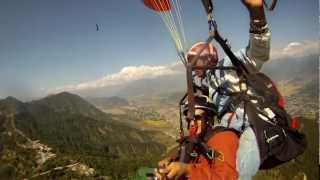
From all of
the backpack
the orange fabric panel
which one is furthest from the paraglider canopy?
the orange fabric panel

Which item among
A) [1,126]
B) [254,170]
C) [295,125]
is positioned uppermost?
[295,125]

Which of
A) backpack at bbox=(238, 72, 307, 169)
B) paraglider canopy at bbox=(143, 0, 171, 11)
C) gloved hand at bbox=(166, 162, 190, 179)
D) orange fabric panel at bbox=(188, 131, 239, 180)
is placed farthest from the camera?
paraglider canopy at bbox=(143, 0, 171, 11)

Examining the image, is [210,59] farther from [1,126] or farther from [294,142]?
[1,126]

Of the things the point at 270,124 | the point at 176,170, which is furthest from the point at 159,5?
the point at 176,170

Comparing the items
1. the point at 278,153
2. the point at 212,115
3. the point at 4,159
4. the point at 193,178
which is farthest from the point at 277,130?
the point at 4,159

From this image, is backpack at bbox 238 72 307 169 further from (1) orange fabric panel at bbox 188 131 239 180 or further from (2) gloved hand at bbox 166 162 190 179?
(2) gloved hand at bbox 166 162 190 179

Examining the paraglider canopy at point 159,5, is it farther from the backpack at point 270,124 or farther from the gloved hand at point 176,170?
the gloved hand at point 176,170

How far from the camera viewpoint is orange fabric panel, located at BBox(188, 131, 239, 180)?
4836 mm

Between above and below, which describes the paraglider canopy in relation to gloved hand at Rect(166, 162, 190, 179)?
above

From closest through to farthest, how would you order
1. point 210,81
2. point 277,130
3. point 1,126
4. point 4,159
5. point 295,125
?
point 277,130 < point 295,125 < point 210,81 < point 4,159 < point 1,126

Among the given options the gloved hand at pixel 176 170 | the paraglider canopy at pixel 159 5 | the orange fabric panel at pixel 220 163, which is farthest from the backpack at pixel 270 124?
the paraglider canopy at pixel 159 5

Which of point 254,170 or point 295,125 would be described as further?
point 295,125

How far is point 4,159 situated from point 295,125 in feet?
304

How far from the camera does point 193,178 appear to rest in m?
4.77
